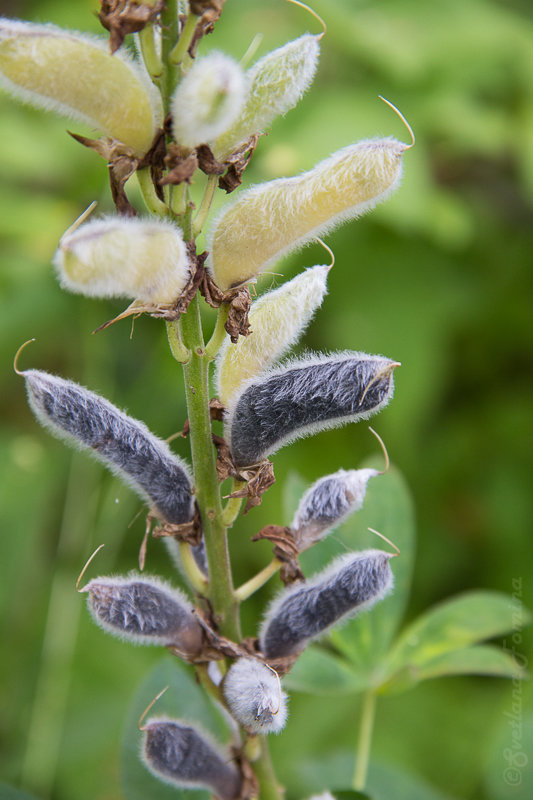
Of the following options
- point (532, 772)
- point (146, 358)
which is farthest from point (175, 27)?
point (146, 358)

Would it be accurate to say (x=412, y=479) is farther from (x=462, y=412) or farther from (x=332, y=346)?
(x=332, y=346)

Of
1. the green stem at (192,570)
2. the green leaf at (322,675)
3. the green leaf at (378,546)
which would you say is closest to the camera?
the green stem at (192,570)

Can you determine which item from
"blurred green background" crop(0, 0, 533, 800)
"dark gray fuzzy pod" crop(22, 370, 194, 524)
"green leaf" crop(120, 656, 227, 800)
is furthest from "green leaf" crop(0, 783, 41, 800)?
"blurred green background" crop(0, 0, 533, 800)

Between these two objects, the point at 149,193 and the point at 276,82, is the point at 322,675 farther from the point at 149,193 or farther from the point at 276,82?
the point at 276,82

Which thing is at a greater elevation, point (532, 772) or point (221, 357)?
point (221, 357)

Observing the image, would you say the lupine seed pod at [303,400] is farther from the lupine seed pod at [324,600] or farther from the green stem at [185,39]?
the green stem at [185,39]

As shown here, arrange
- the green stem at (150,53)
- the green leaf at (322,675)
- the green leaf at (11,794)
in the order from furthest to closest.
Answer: the green leaf at (322,675) < the green leaf at (11,794) < the green stem at (150,53)

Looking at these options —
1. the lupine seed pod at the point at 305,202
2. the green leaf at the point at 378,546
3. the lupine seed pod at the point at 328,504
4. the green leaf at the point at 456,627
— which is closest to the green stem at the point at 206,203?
the lupine seed pod at the point at 305,202
